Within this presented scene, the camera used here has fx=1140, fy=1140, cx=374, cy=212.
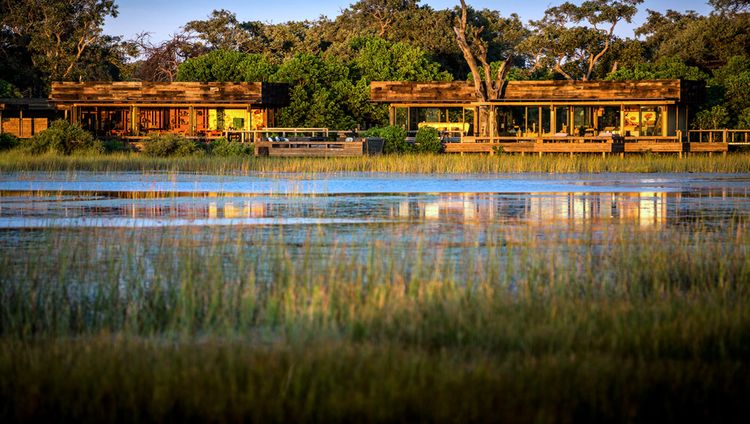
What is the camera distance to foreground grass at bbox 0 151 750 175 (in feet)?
114

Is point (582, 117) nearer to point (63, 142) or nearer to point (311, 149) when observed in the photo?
point (311, 149)

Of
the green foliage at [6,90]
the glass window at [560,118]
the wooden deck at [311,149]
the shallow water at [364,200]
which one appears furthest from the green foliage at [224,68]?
the shallow water at [364,200]

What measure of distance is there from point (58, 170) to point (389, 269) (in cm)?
2519

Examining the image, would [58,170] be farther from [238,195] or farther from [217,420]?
[217,420]

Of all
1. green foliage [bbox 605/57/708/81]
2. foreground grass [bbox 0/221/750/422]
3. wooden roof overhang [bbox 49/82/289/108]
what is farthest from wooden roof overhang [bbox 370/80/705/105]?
foreground grass [bbox 0/221/750/422]

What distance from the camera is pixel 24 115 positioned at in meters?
65.4

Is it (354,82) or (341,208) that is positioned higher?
(354,82)

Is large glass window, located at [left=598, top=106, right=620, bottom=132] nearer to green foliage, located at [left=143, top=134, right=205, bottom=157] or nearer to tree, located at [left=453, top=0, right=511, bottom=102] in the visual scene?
tree, located at [left=453, top=0, right=511, bottom=102]

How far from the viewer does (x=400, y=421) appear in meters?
6.10

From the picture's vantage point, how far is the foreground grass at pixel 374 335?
6.34 m

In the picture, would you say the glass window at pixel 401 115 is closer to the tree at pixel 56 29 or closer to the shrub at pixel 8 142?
the shrub at pixel 8 142

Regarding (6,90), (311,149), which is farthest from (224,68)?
(311,149)

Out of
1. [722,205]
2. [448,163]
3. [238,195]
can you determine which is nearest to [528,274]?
[722,205]

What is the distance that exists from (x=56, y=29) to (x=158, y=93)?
23084mm
